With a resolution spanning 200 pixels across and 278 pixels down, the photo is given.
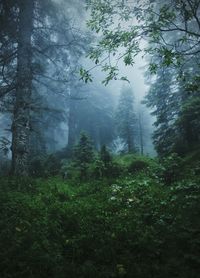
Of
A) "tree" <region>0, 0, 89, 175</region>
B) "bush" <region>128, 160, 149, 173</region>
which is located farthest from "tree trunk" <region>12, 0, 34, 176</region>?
"bush" <region>128, 160, 149, 173</region>

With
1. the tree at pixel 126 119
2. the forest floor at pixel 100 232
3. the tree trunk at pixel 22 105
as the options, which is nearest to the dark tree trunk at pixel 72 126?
the tree at pixel 126 119

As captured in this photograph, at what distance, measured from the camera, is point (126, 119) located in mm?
35625

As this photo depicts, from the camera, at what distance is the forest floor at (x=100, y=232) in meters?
6.45

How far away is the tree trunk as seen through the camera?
560 inches

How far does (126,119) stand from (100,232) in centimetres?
2804

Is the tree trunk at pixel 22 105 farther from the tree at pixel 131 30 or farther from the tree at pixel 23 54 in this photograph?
the tree at pixel 131 30

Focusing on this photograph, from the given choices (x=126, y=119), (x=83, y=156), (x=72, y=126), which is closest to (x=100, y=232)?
(x=83, y=156)

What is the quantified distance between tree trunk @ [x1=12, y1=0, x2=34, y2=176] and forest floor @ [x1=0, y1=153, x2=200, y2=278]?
2080 millimetres

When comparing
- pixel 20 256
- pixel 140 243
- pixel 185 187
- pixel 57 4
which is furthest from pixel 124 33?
pixel 57 4

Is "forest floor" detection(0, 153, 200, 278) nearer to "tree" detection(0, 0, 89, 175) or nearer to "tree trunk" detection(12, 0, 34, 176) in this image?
"tree trunk" detection(12, 0, 34, 176)

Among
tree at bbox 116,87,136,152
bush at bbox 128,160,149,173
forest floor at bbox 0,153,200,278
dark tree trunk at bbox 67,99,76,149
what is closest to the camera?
forest floor at bbox 0,153,200,278

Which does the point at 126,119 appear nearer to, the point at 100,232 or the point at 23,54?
the point at 23,54

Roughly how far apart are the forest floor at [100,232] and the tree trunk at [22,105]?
208cm

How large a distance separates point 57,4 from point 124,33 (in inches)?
330
